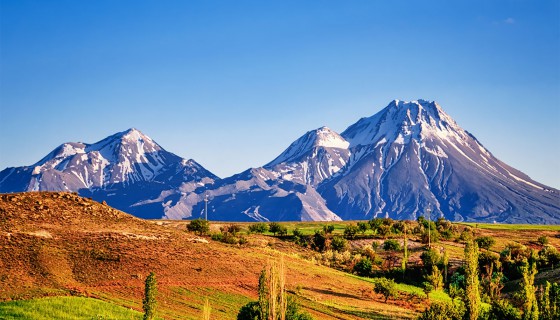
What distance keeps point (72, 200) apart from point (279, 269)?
166 feet

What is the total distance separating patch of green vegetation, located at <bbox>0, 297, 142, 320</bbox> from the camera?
43.5 m

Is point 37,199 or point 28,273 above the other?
point 37,199

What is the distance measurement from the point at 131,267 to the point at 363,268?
1509 inches

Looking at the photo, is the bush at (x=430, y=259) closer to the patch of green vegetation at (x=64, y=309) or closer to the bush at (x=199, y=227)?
the bush at (x=199, y=227)

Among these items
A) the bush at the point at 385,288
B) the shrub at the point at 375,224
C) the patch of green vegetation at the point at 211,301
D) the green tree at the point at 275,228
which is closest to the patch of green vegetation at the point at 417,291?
the bush at the point at 385,288

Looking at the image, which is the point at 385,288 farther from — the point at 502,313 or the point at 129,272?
the point at 129,272

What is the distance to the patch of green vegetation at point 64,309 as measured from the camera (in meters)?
43.5

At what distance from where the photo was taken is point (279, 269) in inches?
1129

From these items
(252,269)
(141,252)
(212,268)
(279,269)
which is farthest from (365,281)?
(279,269)

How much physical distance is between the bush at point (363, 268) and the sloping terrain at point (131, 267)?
27.7ft

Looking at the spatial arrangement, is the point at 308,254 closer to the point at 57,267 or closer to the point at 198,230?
the point at 198,230

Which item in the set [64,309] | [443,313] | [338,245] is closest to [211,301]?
[64,309]

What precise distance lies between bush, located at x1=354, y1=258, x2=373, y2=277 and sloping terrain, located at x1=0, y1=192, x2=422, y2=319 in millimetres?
8446

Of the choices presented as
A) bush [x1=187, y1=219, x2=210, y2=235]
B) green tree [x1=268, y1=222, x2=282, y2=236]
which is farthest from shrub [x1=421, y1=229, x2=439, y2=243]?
bush [x1=187, y1=219, x2=210, y2=235]
